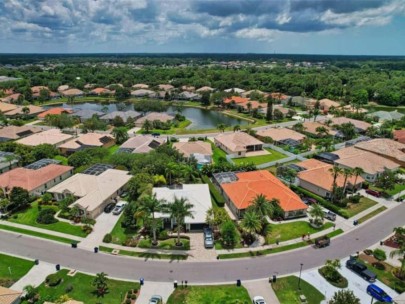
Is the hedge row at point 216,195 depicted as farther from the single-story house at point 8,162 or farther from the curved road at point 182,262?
the single-story house at point 8,162

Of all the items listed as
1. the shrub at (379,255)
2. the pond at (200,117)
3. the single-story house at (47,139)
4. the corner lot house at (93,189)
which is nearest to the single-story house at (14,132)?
the single-story house at (47,139)

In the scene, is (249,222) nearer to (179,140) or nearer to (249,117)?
(179,140)

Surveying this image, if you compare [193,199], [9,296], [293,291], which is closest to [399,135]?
[193,199]

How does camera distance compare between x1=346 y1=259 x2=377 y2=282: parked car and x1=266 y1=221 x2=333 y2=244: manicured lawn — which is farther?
x1=266 y1=221 x2=333 y2=244: manicured lawn

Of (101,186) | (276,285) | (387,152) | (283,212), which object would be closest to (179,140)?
(101,186)

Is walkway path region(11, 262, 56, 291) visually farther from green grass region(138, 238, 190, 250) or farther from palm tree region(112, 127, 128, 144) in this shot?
palm tree region(112, 127, 128, 144)

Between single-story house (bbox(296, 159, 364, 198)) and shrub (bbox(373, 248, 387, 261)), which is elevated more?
single-story house (bbox(296, 159, 364, 198))

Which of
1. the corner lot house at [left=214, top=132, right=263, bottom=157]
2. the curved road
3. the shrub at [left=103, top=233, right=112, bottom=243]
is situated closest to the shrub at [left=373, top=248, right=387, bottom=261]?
the curved road
